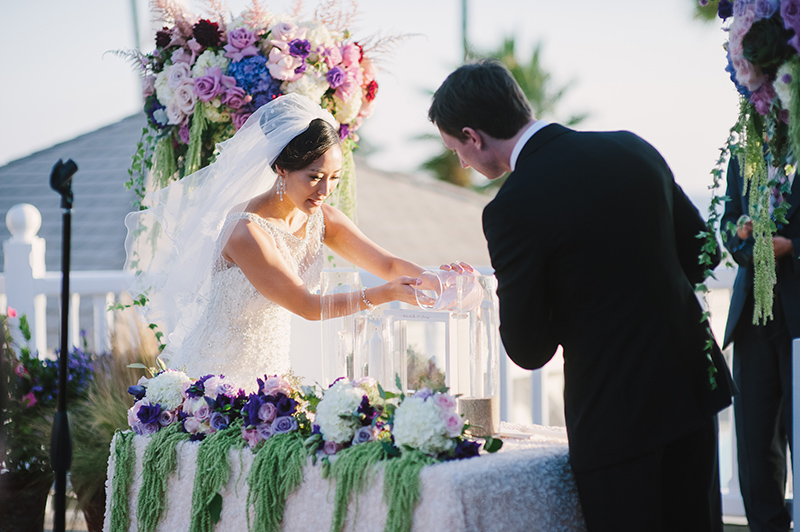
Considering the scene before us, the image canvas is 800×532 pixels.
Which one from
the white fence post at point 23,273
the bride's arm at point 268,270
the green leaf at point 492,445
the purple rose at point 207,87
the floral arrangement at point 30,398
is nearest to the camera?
the green leaf at point 492,445

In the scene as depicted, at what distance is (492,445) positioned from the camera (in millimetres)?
2000

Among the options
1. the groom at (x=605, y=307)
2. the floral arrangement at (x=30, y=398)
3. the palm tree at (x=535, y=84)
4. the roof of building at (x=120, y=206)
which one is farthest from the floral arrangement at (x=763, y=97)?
the palm tree at (x=535, y=84)

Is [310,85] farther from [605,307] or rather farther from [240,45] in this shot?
[605,307]

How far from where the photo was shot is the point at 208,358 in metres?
3.05

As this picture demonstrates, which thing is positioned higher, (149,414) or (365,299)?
(365,299)

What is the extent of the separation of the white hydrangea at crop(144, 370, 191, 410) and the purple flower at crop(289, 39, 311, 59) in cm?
139

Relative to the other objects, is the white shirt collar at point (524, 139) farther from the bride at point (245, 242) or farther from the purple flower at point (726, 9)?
the bride at point (245, 242)

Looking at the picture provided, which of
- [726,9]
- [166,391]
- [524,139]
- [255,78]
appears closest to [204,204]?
[255,78]

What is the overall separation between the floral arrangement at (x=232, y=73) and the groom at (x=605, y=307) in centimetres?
152

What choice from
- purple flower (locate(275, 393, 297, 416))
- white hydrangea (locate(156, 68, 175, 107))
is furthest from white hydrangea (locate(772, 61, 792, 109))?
white hydrangea (locate(156, 68, 175, 107))

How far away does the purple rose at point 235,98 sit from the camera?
10.6 ft

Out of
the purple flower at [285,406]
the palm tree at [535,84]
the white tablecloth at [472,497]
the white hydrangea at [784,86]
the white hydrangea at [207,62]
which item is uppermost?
the palm tree at [535,84]

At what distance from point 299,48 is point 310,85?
0.15 meters

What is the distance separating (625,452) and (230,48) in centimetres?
221
